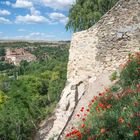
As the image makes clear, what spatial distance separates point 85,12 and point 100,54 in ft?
35.6

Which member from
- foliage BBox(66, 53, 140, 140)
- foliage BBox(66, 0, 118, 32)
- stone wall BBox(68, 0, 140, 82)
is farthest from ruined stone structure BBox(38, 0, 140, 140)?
foliage BBox(66, 0, 118, 32)

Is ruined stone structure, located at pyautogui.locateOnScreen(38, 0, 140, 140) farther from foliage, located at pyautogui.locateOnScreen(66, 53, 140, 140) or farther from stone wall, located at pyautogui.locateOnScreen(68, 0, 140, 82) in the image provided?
foliage, located at pyautogui.locateOnScreen(66, 53, 140, 140)

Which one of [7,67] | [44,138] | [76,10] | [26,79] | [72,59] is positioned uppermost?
[76,10]

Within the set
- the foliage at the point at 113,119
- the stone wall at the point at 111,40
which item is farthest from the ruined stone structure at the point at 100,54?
the foliage at the point at 113,119

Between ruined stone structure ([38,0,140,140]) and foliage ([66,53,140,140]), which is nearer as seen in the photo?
foliage ([66,53,140,140])

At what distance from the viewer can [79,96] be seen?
10891 millimetres

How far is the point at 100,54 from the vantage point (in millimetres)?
11438

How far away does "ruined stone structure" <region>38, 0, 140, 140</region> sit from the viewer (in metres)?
10.6

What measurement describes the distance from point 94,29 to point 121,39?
1107 millimetres

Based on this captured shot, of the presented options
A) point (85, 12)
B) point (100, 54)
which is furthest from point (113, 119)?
point (85, 12)

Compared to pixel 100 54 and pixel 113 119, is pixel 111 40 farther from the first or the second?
pixel 113 119

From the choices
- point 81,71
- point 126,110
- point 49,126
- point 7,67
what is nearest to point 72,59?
point 81,71

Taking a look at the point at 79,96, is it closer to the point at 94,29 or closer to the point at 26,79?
the point at 94,29

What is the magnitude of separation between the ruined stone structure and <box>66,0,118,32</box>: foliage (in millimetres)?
9567
